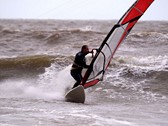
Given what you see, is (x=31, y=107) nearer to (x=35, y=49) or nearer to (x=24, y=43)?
(x=35, y=49)

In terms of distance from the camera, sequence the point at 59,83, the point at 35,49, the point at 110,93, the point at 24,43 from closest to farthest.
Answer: the point at 110,93
the point at 59,83
the point at 35,49
the point at 24,43

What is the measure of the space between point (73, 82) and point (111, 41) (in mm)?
2812

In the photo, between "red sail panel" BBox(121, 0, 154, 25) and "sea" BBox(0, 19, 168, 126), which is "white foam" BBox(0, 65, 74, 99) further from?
"red sail panel" BBox(121, 0, 154, 25)

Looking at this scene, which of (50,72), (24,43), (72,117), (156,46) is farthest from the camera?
(24,43)

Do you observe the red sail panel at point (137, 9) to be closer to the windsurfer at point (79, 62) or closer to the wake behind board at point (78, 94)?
the windsurfer at point (79, 62)

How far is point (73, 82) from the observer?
36.4ft

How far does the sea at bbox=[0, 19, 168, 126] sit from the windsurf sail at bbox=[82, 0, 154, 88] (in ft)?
2.04

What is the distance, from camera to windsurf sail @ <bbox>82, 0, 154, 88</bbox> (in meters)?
8.41

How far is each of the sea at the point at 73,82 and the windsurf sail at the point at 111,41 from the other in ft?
2.04

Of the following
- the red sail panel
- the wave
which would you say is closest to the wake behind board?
the red sail panel

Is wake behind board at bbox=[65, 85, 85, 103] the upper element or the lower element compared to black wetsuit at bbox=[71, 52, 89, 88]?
lower

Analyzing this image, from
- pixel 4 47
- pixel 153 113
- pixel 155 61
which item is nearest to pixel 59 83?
pixel 155 61

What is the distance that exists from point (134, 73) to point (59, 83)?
96.1 inches

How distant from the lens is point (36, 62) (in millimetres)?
13867
